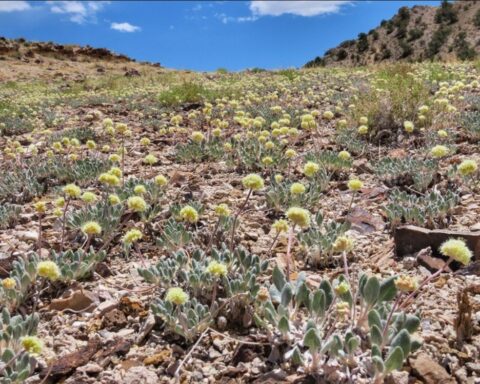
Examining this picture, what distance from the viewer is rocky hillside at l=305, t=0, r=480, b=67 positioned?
43.9 metres

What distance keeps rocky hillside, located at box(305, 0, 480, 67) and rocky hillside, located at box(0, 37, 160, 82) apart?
64.4 feet

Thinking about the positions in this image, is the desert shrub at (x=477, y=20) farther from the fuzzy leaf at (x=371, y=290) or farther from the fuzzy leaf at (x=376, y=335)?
the fuzzy leaf at (x=376, y=335)

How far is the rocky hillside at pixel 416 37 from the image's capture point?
4394 centimetres

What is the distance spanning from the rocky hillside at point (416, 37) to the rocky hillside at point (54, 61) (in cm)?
1964

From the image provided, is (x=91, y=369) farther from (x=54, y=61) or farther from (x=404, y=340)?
(x=54, y=61)

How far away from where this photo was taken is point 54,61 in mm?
38438

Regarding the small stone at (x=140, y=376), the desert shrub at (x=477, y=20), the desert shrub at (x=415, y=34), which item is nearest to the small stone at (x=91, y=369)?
the small stone at (x=140, y=376)

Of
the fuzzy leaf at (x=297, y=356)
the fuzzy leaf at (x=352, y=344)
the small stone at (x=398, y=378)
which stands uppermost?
the fuzzy leaf at (x=352, y=344)

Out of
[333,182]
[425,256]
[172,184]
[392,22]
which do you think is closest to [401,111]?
[333,182]

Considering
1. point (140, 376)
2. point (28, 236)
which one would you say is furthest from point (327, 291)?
point (28, 236)

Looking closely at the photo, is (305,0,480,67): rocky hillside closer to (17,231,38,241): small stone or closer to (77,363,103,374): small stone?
(17,231,38,241): small stone

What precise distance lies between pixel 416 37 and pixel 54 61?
3706 cm

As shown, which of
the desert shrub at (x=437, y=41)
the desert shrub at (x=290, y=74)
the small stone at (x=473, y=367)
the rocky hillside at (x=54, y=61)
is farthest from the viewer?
the desert shrub at (x=437, y=41)

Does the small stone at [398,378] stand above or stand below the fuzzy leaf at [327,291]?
below
